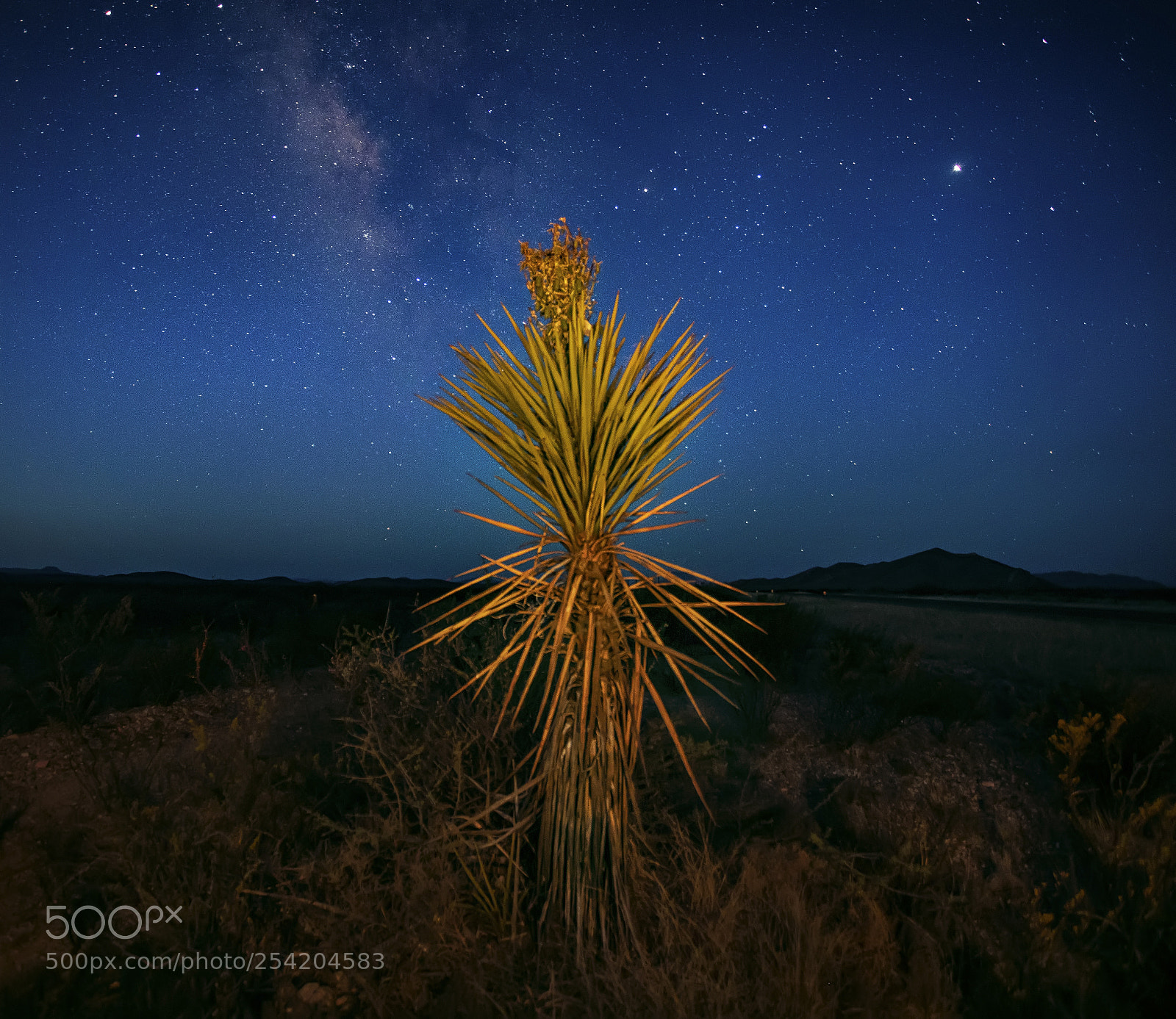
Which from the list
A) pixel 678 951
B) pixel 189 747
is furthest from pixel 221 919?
pixel 189 747

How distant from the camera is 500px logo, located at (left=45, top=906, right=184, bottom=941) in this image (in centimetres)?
306

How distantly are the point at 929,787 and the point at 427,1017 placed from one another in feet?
15.0

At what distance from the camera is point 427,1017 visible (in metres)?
2.80

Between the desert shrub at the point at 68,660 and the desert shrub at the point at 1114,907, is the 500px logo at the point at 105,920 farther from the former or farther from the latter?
the desert shrub at the point at 1114,907

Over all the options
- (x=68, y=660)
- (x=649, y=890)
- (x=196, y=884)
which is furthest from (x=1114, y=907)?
(x=68, y=660)

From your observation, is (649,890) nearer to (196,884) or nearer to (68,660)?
(196,884)

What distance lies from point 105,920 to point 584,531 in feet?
11.3

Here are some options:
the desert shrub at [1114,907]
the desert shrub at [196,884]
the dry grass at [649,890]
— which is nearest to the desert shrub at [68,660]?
Answer: the dry grass at [649,890]

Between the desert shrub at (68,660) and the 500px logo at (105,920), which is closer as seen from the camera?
the 500px logo at (105,920)

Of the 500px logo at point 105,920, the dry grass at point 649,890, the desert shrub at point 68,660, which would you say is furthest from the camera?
the desert shrub at point 68,660

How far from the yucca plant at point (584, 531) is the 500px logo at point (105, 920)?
6.83 ft

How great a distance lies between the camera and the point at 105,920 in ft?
10.6

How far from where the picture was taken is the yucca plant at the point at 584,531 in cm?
276

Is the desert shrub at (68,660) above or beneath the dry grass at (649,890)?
above
